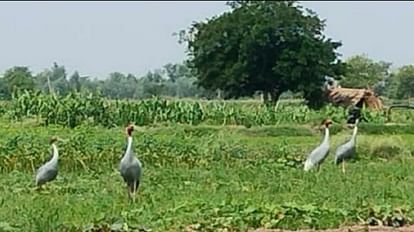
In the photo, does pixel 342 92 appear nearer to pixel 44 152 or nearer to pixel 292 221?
pixel 44 152

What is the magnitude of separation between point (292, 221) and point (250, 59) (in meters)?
43.1

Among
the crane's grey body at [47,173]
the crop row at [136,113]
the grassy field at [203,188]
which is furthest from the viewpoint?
the crop row at [136,113]

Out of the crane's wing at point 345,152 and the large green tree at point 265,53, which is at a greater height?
the large green tree at point 265,53

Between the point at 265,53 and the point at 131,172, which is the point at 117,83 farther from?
the point at 131,172

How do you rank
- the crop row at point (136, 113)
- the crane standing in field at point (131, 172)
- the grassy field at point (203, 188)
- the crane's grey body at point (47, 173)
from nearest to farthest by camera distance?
the grassy field at point (203, 188)
the crane standing in field at point (131, 172)
the crane's grey body at point (47, 173)
the crop row at point (136, 113)

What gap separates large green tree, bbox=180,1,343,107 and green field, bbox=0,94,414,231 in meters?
26.7

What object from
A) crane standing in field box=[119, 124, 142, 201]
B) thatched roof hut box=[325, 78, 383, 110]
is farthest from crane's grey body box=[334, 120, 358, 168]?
thatched roof hut box=[325, 78, 383, 110]

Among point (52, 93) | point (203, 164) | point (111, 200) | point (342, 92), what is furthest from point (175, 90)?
point (111, 200)

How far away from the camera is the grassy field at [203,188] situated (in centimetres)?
884

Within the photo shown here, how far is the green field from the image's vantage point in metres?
8.84

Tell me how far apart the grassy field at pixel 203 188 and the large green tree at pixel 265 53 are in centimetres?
2840

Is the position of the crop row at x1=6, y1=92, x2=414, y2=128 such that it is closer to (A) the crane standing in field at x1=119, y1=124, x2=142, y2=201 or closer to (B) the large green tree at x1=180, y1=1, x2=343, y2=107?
(B) the large green tree at x1=180, y1=1, x2=343, y2=107

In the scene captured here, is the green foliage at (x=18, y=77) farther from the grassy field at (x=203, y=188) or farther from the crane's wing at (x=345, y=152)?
the crane's wing at (x=345, y=152)

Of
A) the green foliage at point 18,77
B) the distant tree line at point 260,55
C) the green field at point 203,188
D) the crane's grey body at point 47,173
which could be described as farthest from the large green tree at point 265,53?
the crane's grey body at point 47,173
